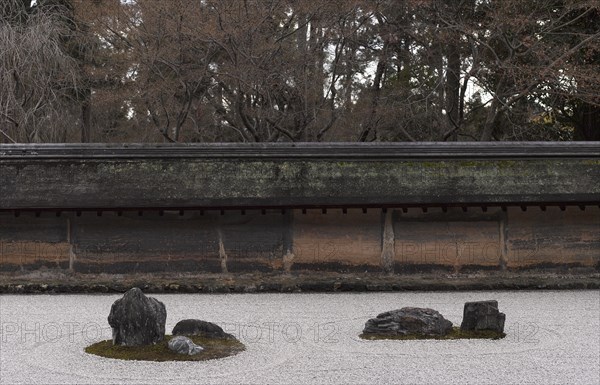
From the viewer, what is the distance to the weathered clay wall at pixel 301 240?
39.1 feet

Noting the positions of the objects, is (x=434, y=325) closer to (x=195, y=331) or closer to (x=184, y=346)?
(x=195, y=331)

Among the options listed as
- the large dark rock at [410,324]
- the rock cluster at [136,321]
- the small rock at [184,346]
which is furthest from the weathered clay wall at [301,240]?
the small rock at [184,346]

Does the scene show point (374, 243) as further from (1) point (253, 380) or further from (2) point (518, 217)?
(1) point (253, 380)

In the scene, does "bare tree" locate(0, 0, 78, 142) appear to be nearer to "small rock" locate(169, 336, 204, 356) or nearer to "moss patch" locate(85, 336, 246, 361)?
"moss patch" locate(85, 336, 246, 361)

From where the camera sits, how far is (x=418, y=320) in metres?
7.75

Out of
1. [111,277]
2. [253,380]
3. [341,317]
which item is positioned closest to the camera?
[253,380]

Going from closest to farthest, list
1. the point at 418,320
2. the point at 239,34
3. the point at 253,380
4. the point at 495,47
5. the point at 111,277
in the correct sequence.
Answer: the point at 253,380 < the point at 418,320 < the point at 111,277 < the point at 239,34 < the point at 495,47

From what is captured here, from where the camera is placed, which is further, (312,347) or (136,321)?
(312,347)

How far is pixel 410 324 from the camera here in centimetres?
775

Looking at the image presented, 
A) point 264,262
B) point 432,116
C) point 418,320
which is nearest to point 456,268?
point 264,262

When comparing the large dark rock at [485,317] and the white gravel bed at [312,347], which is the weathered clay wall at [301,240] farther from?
the large dark rock at [485,317]

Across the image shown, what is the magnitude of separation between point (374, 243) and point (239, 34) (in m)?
5.80

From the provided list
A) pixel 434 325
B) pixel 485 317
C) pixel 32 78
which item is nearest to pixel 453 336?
pixel 434 325

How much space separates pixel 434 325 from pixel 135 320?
3.03m
